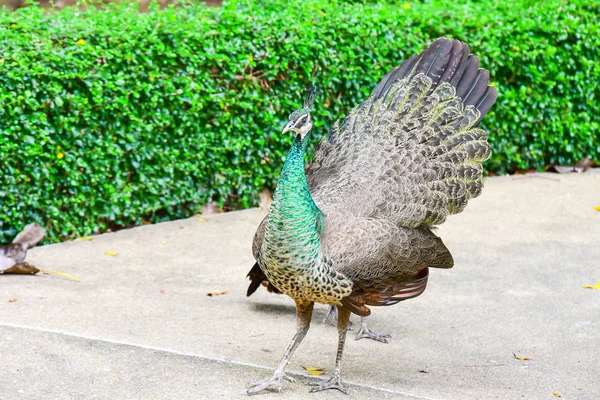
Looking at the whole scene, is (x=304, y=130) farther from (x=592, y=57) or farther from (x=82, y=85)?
(x=592, y=57)

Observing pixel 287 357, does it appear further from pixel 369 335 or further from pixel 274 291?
pixel 369 335

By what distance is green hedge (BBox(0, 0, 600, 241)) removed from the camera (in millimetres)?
6473

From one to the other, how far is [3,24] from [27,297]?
2150 millimetres

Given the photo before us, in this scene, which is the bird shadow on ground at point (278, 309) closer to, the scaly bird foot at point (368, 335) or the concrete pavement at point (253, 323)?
the concrete pavement at point (253, 323)

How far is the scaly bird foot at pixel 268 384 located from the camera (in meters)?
4.54

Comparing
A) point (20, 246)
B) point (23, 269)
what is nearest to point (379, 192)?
point (23, 269)

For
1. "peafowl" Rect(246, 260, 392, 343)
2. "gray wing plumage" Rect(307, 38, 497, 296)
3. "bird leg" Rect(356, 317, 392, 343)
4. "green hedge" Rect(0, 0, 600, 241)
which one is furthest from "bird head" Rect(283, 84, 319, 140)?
"green hedge" Rect(0, 0, 600, 241)

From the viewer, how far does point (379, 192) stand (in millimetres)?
5004

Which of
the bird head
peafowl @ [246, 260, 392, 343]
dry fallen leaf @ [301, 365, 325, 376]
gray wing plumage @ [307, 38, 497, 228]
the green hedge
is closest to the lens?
the bird head

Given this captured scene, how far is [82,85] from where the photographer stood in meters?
6.62

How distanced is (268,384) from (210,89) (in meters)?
3.20

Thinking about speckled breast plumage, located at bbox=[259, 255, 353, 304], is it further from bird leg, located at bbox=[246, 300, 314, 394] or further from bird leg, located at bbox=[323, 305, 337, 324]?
bird leg, located at bbox=[323, 305, 337, 324]

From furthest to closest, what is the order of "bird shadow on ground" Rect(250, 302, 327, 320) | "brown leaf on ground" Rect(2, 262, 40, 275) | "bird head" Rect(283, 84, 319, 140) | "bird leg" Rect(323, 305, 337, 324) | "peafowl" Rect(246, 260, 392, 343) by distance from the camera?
"brown leaf on ground" Rect(2, 262, 40, 275) < "bird shadow on ground" Rect(250, 302, 327, 320) < "bird leg" Rect(323, 305, 337, 324) < "peafowl" Rect(246, 260, 392, 343) < "bird head" Rect(283, 84, 319, 140)

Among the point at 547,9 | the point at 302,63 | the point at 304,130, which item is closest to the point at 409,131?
the point at 304,130
